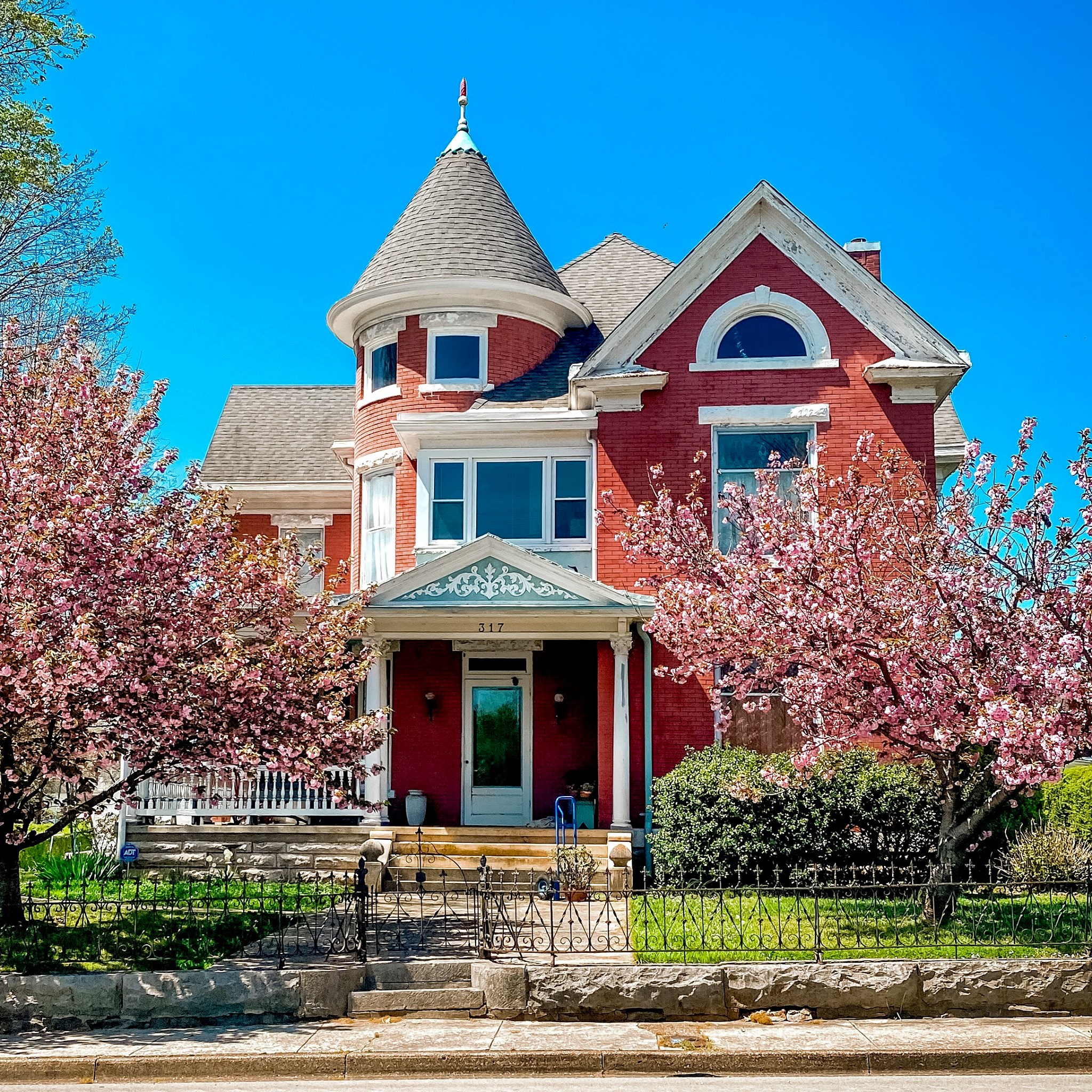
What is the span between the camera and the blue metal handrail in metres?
17.4

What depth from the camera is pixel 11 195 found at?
65.2 feet

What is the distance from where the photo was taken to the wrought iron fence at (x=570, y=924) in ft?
37.4

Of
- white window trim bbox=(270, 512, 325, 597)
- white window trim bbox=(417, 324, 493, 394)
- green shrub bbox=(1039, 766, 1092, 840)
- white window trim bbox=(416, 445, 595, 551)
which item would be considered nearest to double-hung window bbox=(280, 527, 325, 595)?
white window trim bbox=(270, 512, 325, 597)

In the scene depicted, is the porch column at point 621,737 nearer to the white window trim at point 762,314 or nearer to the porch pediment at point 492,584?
the porch pediment at point 492,584

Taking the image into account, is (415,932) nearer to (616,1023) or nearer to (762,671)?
(616,1023)

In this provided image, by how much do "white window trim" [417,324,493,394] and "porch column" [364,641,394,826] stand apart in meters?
4.99

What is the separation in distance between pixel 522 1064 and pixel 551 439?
12.4m

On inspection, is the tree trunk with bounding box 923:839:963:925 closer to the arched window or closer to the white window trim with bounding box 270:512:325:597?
the arched window

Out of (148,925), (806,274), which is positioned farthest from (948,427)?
(148,925)

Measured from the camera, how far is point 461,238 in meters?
22.2

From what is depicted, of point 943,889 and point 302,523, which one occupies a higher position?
point 302,523

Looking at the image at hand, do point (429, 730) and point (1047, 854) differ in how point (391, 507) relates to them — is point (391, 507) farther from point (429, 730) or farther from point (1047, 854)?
point (1047, 854)

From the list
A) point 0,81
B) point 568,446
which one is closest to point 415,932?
point 568,446

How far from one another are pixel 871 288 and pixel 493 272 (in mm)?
6468
